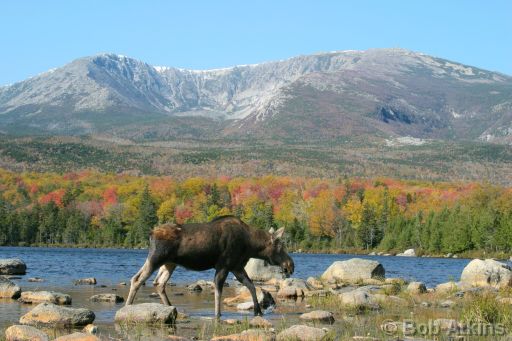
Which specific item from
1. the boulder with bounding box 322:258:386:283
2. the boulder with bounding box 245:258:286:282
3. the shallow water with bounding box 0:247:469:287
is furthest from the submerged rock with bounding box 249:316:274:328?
the boulder with bounding box 245:258:286:282

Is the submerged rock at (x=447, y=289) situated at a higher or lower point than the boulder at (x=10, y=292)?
lower

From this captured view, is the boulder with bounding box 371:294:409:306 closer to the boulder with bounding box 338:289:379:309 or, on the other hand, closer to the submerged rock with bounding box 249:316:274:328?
the boulder with bounding box 338:289:379:309

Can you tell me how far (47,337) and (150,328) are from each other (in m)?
3.15

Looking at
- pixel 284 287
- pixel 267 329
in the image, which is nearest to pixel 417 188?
pixel 284 287

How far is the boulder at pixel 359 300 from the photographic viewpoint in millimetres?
24312

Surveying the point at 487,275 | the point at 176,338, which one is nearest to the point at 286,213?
the point at 487,275

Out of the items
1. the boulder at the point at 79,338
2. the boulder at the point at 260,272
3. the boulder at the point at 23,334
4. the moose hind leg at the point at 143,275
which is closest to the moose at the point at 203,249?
the moose hind leg at the point at 143,275

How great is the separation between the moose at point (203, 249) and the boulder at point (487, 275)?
1561cm

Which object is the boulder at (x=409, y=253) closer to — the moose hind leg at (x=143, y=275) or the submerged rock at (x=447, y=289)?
the submerged rock at (x=447, y=289)

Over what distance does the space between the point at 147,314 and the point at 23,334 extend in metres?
4.08

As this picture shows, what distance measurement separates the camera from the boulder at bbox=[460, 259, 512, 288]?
3334 cm

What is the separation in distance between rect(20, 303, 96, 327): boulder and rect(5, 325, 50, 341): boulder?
9.79ft

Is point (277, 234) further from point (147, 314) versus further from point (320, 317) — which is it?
point (147, 314)

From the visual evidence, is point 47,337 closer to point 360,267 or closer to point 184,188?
point 360,267
